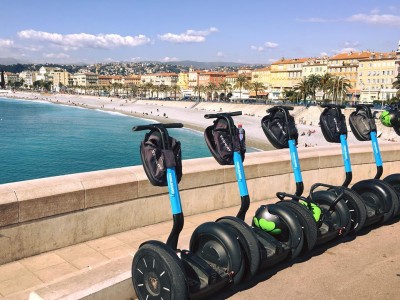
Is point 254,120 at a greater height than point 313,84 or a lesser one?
lesser

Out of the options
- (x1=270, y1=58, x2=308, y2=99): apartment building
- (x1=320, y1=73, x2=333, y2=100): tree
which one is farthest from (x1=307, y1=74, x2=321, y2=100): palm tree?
(x1=270, y1=58, x2=308, y2=99): apartment building

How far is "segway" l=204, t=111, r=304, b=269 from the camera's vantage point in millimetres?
4332

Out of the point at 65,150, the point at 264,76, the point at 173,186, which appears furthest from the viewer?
the point at 264,76

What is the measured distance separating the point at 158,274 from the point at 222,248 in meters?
0.71

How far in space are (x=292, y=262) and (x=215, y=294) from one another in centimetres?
118

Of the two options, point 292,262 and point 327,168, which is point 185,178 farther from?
point 327,168

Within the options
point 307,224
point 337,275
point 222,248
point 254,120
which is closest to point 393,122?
point 307,224

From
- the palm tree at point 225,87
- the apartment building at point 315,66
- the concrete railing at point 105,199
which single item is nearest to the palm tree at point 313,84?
the apartment building at point 315,66

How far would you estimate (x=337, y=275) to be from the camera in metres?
4.50

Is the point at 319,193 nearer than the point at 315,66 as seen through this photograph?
Yes

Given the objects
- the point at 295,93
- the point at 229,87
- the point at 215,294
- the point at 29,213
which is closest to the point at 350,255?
the point at 215,294

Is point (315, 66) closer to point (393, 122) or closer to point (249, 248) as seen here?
point (393, 122)

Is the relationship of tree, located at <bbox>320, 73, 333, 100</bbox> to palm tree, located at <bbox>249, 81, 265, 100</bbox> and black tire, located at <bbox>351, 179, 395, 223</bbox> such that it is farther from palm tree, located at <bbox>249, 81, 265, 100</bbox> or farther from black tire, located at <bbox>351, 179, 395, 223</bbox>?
black tire, located at <bbox>351, 179, 395, 223</bbox>

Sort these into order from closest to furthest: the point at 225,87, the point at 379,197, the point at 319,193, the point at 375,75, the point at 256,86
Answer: the point at 319,193 → the point at 379,197 → the point at 375,75 → the point at 256,86 → the point at 225,87
